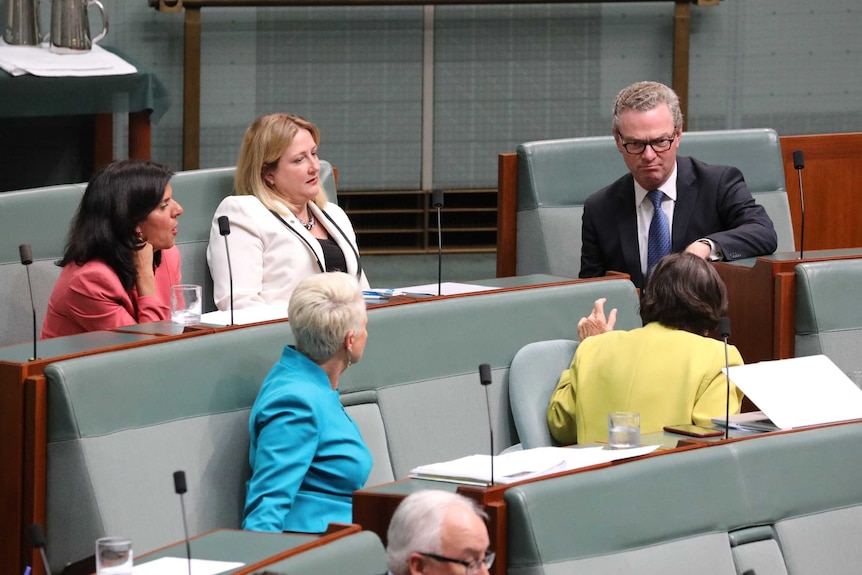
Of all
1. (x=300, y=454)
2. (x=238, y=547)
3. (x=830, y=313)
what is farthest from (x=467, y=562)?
(x=830, y=313)

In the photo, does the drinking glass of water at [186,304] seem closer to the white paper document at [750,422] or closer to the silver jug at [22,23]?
the white paper document at [750,422]

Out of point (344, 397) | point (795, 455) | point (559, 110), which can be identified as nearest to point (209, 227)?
point (344, 397)

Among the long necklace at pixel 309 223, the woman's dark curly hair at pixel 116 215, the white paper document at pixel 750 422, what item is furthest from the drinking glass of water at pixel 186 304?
the white paper document at pixel 750 422

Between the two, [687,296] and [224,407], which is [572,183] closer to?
[687,296]

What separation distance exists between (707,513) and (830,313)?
1158mm

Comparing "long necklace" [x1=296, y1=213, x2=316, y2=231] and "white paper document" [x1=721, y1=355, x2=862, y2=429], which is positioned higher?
"long necklace" [x1=296, y1=213, x2=316, y2=231]

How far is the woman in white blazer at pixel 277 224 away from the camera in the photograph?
138 inches

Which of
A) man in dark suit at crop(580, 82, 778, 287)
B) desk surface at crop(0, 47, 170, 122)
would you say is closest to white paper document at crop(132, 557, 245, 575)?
man in dark suit at crop(580, 82, 778, 287)

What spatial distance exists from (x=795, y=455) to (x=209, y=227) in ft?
6.39

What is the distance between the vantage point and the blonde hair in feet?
12.0

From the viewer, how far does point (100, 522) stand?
2.33 m

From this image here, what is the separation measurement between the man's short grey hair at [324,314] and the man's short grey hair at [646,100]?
130cm

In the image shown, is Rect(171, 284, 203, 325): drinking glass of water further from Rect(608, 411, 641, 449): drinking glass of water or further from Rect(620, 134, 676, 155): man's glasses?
Rect(620, 134, 676, 155): man's glasses

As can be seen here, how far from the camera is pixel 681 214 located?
364 cm
